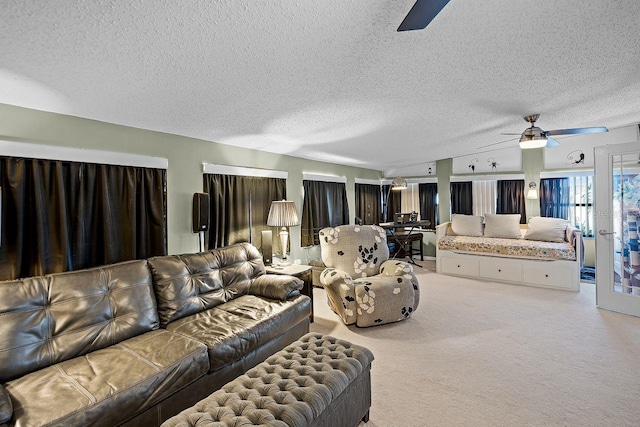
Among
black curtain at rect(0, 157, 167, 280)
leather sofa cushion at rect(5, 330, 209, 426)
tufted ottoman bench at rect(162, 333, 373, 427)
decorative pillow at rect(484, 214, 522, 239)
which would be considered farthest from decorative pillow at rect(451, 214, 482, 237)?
leather sofa cushion at rect(5, 330, 209, 426)

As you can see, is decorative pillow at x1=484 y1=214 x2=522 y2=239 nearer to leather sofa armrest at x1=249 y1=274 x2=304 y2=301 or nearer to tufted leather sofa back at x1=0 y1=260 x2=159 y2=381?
leather sofa armrest at x1=249 y1=274 x2=304 y2=301

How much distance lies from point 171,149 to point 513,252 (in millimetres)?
5357

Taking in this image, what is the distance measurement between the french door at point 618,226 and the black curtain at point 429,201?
339 centimetres

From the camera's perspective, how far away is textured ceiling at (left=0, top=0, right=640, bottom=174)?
1.39 metres

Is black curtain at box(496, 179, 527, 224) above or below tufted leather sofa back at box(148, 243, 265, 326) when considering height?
above

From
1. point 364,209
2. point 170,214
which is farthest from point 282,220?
point 364,209

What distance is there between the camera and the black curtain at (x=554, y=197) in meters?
5.61

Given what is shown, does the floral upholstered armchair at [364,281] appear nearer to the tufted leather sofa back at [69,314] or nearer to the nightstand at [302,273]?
the nightstand at [302,273]

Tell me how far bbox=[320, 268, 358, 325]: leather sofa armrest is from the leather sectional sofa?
1.92 ft

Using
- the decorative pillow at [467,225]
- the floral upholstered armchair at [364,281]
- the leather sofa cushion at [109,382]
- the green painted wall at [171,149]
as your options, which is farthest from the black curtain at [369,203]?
the leather sofa cushion at [109,382]

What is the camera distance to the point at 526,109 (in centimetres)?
316

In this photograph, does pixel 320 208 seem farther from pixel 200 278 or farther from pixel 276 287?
pixel 200 278

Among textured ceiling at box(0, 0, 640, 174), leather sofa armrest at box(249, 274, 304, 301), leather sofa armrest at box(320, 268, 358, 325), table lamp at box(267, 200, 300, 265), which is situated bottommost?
leather sofa armrest at box(320, 268, 358, 325)

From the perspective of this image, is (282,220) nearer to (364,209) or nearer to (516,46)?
(516,46)
